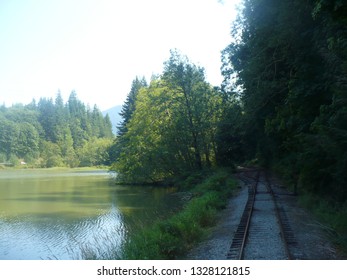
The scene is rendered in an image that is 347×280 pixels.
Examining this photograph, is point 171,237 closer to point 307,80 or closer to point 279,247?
point 279,247

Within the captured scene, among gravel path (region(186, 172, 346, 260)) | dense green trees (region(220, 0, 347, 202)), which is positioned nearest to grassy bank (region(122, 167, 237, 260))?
gravel path (region(186, 172, 346, 260))

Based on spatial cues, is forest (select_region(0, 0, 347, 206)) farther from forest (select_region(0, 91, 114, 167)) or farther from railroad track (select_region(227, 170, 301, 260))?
forest (select_region(0, 91, 114, 167))

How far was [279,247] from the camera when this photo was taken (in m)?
10.1

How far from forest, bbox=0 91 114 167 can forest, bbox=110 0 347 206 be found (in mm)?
73673

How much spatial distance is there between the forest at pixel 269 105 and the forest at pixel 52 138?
73.7 m

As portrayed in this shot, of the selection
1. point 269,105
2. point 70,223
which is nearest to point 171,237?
point 70,223

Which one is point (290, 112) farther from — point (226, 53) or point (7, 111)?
point (7, 111)

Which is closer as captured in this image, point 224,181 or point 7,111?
point 224,181

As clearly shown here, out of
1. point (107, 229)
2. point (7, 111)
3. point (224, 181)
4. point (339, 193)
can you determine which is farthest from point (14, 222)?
point (7, 111)

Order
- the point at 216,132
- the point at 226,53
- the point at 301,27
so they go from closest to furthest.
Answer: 1. the point at 301,27
2. the point at 226,53
3. the point at 216,132

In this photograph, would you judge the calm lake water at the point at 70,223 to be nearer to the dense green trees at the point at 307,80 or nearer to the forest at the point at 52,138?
the dense green trees at the point at 307,80

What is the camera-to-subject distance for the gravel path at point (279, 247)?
951 cm

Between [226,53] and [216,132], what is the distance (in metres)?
15.6
